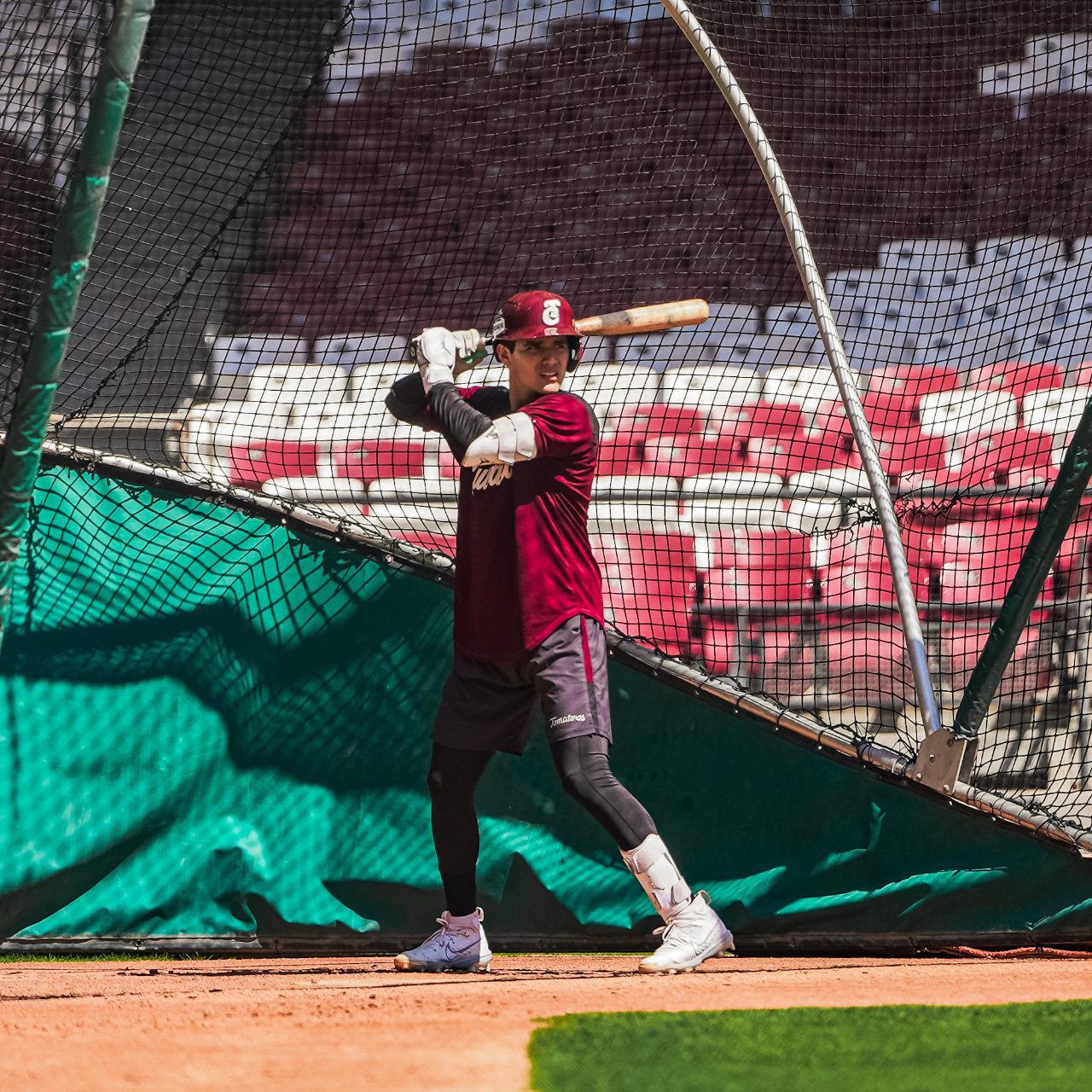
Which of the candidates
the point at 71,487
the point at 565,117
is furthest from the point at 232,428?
the point at 565,117

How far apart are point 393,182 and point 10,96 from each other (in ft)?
6.31

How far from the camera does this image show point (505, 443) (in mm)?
3141

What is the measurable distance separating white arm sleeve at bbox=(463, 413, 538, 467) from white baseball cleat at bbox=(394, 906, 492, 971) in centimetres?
118

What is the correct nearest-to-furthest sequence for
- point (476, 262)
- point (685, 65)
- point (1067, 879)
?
point (1067, 879) < point (685, 65) < point (476, 262)

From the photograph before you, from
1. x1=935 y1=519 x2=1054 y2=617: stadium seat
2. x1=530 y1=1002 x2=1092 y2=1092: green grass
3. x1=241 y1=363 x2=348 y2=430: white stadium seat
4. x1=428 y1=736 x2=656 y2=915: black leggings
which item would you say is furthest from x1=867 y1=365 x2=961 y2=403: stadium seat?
x1=530 y1=1002 x2=1092 y2=1092: green grass

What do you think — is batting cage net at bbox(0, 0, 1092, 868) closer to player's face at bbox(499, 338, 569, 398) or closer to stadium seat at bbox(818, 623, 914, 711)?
stadium seat at bbox(818, 623, 914, 711)

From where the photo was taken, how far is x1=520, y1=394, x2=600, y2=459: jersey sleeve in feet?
10.5

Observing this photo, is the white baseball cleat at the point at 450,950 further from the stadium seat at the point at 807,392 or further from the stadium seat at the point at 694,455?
the stadium seat at the point at 807,392

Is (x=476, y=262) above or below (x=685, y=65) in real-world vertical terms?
below

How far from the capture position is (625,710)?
390 centimetres

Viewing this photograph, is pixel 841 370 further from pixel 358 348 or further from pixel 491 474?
pixel 358 348

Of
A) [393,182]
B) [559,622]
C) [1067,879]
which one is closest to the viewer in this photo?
[559,622]

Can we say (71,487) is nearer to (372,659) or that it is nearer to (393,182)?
(372,659)

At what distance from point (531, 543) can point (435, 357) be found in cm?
56
